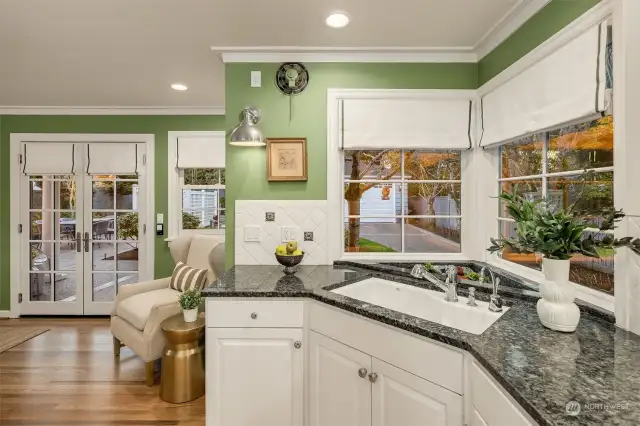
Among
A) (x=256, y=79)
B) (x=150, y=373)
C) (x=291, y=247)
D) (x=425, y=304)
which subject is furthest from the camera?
(x=150, y=373)

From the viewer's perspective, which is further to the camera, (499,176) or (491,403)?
(499,176)

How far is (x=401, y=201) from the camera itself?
2.56 metres

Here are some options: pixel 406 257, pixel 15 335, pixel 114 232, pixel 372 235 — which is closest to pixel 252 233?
pixel 372 235

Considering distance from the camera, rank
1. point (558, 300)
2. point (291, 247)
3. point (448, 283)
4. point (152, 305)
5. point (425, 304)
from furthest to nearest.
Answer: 1. point (152, 305)
2. point (291, 247)
3. point (425, 304)
4. point (448, 283)
5. point (558, 300)

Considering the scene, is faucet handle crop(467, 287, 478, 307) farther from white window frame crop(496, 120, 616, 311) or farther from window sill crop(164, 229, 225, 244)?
window sill crop(164, 229, 225, 244)

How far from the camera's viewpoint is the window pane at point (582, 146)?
1476mm

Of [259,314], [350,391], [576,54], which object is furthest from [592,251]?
[259,314]

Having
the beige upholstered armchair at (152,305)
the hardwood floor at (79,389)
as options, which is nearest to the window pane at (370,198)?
the beige upholstered armchair at (152,305)

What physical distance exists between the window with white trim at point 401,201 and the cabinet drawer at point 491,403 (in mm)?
1464

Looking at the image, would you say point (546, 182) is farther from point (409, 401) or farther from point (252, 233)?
point (252, 233)

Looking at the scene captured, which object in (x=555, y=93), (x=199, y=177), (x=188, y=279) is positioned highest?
(x=555, y=93)

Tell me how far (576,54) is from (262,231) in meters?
1.99

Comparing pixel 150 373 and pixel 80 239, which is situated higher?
pixel 80 239

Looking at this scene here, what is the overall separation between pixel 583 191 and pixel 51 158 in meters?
5.03
